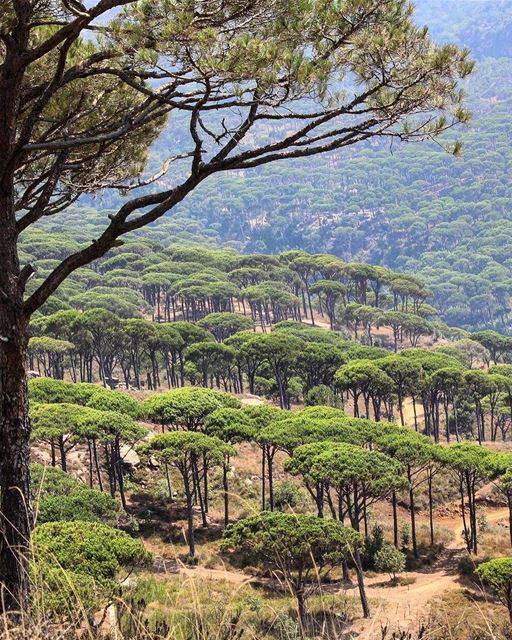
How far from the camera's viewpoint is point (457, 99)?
673 cm

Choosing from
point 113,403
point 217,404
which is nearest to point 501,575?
point 217,404

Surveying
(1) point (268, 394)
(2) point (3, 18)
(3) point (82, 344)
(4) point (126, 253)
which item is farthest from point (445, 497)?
(4) point (126, 253)

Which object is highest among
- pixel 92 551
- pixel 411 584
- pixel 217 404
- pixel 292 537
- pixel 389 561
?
pixel 217 404

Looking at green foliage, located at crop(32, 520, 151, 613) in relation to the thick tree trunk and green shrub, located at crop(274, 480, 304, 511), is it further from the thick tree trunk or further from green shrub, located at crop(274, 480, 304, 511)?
green shrub, located at crop(274, 480, 304, 511)

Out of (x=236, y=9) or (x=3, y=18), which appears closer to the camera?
(x=3, y=18)

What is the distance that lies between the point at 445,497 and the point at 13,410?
34.8 meters

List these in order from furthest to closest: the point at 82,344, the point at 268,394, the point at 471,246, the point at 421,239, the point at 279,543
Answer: the point at 421,239, the point at 471,246, the point at 268,394, the point at 82,344, the point at 279,543

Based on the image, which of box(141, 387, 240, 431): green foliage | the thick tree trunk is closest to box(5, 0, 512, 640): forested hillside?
the thick tree trunk

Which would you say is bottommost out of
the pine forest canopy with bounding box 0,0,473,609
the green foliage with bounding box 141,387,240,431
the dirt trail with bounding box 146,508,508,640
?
the dirt trail with bounding box 146,508,508,640

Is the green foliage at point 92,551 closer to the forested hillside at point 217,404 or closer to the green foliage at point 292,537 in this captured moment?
the forested hillside at point 217,404

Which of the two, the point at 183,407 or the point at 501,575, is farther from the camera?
the point at 183,407

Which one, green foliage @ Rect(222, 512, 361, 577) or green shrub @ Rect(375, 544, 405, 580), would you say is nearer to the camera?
green foliage @ Rect(222, 512, 361, 577)

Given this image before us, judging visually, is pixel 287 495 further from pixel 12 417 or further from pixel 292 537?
pixel 12 417

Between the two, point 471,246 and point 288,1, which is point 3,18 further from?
point 471,246
